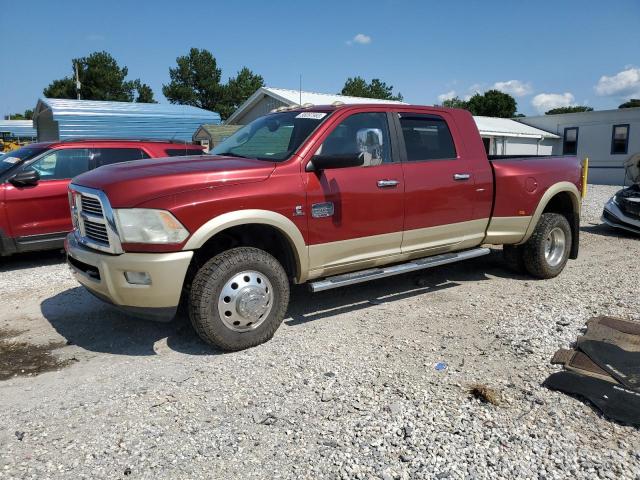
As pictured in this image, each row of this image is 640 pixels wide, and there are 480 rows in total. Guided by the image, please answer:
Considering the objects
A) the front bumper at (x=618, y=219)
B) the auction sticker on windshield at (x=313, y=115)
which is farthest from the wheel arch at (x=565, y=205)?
the front bumper at (x=618, y=219)

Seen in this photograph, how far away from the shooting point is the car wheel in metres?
6.16

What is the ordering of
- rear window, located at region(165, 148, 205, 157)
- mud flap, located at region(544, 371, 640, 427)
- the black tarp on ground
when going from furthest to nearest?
rear window, located at region(165, 148, 205, 157) → the black tarp on ground → mud flap, located at region(544, 371, 640, 427)

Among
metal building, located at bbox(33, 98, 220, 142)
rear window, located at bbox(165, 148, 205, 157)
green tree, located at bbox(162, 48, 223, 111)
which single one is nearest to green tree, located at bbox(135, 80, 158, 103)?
green tree, located at bbox(162, 48, 223, 111)

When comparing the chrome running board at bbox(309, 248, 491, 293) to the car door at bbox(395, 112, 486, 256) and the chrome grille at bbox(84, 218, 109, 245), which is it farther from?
the chrome grille at bbox(84, 218, 109, 245)

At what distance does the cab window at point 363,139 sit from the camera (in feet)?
14.9

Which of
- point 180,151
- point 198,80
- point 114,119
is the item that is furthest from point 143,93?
point 180,151

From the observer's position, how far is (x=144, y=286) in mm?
3705

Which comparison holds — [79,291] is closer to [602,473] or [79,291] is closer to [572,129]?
[602,473]

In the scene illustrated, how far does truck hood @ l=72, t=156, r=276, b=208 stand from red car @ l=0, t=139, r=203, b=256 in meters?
3.05

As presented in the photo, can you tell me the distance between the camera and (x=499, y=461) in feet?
8.88

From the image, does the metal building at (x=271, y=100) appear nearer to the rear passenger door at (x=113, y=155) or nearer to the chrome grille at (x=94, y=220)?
the rear passenger door at (x=113, y=155)

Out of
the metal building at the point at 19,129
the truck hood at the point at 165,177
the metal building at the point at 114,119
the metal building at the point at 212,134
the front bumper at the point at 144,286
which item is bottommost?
the front bumper at the point at 144,286

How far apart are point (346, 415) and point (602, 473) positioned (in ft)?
4.67

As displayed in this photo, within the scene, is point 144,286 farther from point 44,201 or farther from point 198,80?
point 198,80
